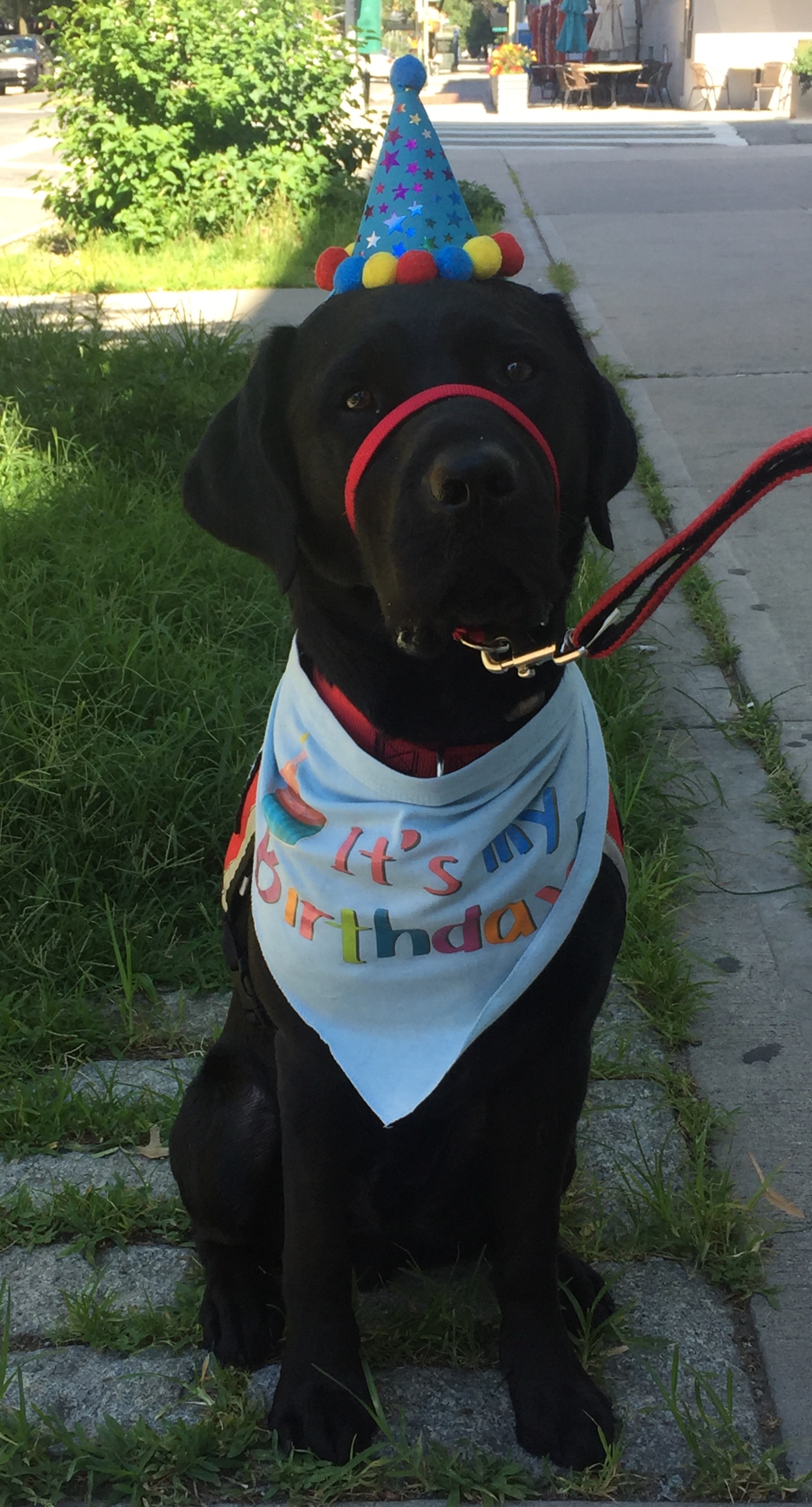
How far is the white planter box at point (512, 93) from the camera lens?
26969 millimetres

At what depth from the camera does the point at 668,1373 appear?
6.56ft

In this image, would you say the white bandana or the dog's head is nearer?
the dog's head

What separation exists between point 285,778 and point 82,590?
84.1 inches

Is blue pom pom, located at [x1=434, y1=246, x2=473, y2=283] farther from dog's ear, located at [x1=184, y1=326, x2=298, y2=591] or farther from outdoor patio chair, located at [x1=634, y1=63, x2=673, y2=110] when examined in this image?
outdoor patio chair, located at [x1=634, y1=63, x2=673, y2=110]

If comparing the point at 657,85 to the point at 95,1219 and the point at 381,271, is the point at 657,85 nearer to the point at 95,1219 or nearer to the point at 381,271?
the point at 381,271

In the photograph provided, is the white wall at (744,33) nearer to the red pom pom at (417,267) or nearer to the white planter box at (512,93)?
the white planter box at (512,93)

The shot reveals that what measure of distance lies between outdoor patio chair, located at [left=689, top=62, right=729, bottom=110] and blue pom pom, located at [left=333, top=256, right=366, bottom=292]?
28.4 m

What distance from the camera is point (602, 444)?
6.75ft

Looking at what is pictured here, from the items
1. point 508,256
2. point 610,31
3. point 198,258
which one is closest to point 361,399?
point 508,256

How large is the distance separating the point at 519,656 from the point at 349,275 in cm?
64

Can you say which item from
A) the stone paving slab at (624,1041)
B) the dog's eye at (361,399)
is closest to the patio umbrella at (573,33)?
the stone paving slab at (624,1041)

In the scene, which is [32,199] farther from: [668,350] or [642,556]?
[642,556]

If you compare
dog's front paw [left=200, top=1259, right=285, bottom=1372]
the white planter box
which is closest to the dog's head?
dog's front paw [left=200, top=1259, right=285, bottom=1372]

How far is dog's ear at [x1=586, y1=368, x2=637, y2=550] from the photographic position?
2051 mm
